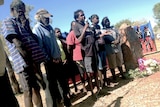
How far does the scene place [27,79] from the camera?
445cm

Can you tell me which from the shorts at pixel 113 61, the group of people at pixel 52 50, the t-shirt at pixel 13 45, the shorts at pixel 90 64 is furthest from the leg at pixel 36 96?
the shorts at pixel 113 61

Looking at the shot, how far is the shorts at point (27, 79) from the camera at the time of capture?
14.6ft

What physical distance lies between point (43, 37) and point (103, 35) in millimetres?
2679

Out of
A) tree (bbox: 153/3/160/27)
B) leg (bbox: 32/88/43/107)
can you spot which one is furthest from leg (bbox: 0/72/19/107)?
tree (bbox: 153/3/160/27)

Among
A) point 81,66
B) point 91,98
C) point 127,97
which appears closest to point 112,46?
point 81,66

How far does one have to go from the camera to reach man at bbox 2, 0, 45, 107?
14.6 feet

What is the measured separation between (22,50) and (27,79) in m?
0.42

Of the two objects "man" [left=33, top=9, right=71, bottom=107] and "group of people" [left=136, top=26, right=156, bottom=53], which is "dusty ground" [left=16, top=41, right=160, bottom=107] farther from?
"group of people" [left=136, top=26, right=156, bottom=53]

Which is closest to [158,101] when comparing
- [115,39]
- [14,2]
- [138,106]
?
[138,106]

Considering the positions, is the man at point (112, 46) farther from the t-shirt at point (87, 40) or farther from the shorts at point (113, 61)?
the t-shirt at point (87, 40)

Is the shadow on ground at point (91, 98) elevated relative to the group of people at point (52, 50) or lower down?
lower down

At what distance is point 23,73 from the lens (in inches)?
176

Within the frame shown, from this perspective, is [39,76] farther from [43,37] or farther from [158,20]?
[158,20]

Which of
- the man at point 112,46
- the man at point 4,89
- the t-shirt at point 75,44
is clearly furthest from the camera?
the man at point 112,46
